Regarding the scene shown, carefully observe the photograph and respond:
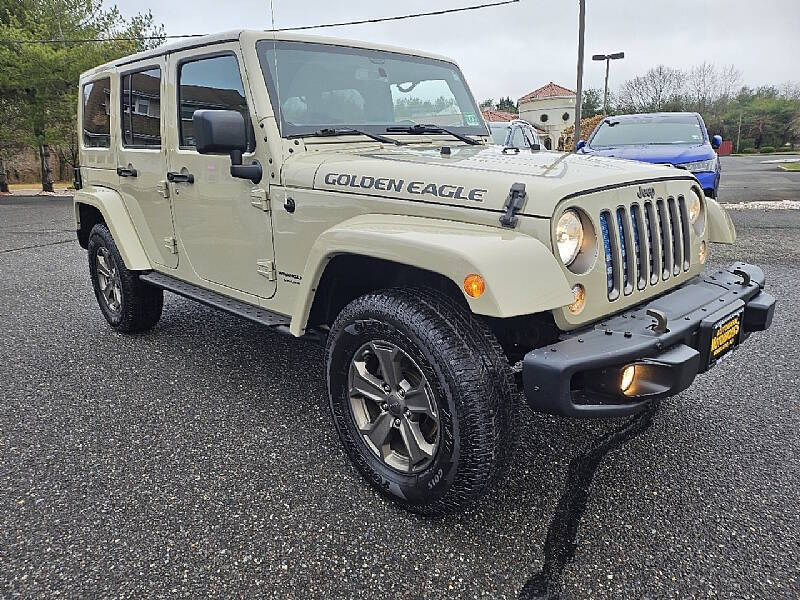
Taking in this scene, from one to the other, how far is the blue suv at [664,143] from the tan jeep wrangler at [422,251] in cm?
569

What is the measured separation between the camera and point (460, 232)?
7.02 ft

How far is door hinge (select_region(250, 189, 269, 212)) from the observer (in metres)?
2.88

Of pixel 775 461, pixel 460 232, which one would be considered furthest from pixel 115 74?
pixel 775 461

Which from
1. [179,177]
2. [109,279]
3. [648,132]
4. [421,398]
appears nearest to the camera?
[421,398]

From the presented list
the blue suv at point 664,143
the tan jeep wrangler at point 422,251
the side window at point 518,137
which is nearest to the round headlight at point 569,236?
the tan jeep wrangler at point 422,251

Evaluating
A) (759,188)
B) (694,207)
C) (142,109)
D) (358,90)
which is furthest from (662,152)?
(759,188)

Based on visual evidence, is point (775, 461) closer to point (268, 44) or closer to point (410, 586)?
point (410, 586)

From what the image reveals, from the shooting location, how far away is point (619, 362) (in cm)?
193

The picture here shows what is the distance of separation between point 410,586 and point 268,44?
2480 millimetres

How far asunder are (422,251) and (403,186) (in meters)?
0.45

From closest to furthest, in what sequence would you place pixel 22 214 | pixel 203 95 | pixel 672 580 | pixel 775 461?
1. pixel 672 580
2. pixel 775 461
3. pixel 203 95
4. pixel 22 214

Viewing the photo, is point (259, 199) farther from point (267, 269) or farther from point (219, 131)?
point (219, 131)

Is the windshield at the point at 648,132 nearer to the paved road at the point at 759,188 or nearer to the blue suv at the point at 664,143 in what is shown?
the blue suv at the point at 664,143

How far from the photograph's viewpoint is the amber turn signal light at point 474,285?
1901 millimetres
